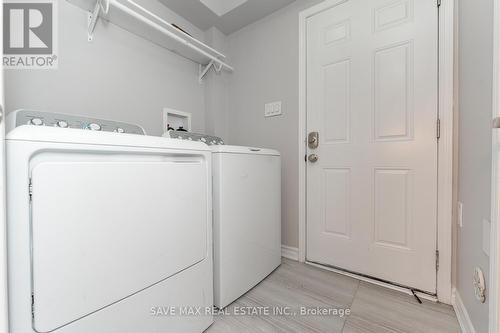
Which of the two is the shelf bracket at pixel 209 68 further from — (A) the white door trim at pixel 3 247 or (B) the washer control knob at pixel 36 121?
(A) the white door trim at pixel 3 247

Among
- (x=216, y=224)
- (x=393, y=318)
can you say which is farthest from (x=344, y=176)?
A: (x=216, y=224)

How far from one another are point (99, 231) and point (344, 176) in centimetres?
149

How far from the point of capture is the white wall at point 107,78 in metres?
1.14

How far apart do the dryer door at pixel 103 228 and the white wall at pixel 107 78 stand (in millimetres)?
833

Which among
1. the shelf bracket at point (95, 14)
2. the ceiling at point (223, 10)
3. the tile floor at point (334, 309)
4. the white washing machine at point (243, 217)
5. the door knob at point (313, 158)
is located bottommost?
the tile floor at point (334, 309)

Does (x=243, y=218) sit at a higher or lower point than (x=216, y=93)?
lower

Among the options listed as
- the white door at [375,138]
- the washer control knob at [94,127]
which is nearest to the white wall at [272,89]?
the white door at [375,138]

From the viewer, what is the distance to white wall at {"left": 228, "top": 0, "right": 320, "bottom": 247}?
1798 millimetres

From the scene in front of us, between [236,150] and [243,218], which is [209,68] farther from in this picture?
[243,218]

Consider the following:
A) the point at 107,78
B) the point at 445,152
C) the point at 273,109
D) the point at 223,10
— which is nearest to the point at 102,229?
the point at 107,78

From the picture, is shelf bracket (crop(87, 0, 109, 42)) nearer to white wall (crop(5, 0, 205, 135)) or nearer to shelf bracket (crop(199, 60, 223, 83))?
white wall (crop(5, 0, 205, 135))

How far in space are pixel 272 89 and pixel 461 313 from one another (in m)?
1.90

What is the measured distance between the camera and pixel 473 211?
92 centimetres

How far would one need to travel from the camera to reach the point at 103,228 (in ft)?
2.26
